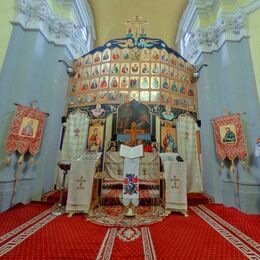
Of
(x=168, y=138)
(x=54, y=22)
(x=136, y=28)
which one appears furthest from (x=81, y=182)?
(x=136, y=28)

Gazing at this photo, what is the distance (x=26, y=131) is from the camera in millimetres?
4789

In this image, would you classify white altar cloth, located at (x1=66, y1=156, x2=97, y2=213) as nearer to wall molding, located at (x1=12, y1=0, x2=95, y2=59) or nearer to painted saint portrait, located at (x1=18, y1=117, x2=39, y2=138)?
painted saint portrait, located at (x1=18, y1=117, x2=39, y2=138)

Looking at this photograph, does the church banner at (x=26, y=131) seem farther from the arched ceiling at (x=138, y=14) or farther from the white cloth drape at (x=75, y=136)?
the arched ceiling at (x=138, y=14)

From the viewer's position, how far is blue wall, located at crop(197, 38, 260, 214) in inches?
184

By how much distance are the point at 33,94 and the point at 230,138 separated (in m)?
5.69

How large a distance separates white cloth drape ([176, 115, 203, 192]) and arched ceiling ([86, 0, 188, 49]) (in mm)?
6089

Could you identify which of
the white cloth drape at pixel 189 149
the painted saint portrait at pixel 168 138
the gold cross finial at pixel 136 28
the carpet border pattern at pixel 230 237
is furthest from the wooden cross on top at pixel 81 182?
the gold cross finial at pixel 136 28

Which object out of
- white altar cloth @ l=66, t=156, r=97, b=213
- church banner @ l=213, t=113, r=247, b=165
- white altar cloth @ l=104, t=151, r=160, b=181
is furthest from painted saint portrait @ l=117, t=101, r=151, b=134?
white altar cloth @ l=66, t=156, r=97, b=213

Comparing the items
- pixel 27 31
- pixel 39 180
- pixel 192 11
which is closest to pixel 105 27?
pixel 192 11

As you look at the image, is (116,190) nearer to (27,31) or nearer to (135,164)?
(135,164)

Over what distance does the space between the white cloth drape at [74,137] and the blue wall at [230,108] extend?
387 centimetres

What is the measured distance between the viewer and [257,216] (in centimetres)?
416

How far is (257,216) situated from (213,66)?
4644mm

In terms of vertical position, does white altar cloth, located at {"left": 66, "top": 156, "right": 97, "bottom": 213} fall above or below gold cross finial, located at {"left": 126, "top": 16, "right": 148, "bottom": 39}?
below
